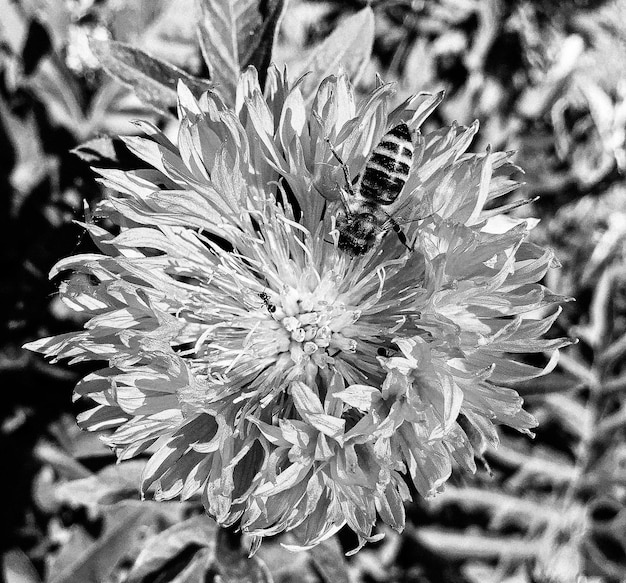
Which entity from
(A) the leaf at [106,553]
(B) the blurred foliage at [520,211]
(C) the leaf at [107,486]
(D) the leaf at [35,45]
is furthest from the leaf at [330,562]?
(D) the leaf at [35,45]

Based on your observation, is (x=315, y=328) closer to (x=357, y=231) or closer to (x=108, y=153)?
(x=357, y=231)

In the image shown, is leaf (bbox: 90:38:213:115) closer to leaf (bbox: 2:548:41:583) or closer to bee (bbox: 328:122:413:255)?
bee (bbox: 328:122:413:255)

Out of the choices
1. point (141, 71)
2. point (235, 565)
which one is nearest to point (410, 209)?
point (141, 71)

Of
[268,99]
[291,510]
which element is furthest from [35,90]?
[291,510]

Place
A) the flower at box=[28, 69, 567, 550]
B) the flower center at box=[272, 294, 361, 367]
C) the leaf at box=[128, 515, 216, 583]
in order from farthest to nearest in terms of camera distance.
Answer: the leaf at box=[128, 515, 216, 583], the flower center at box=[272, 294, 361, 367], the flower at box=[28, 69, 567, 550]

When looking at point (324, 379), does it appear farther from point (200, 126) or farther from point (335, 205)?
point (200, 126)

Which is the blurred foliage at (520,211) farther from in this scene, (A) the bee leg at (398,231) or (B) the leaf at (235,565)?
(A) the bee leg at (398,231)

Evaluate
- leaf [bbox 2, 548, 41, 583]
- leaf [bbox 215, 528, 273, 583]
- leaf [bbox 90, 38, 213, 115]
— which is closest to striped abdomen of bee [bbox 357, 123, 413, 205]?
leaf [bbox 90, 38, 213, 115]
